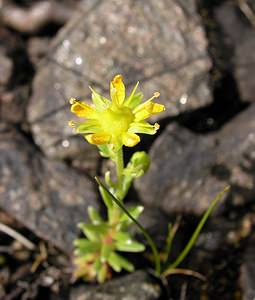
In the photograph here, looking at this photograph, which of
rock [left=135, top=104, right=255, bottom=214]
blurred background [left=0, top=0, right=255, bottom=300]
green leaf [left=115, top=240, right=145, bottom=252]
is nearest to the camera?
green leaf [left=115, top=240, right=145, bottom=252]

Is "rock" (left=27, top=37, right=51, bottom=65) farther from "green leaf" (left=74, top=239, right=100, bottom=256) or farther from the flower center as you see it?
the flower center

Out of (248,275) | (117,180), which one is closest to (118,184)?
(117,180)

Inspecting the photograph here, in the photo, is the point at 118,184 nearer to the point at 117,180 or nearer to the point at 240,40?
the point at 117,180

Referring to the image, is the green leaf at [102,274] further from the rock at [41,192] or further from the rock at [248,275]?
the rock at [248,275]

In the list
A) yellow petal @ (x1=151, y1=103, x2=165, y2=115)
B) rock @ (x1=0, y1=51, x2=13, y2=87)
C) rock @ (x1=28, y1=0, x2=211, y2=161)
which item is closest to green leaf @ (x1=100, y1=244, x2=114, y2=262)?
rock @ (x1=28, y1=0, x2=211, y2=161)

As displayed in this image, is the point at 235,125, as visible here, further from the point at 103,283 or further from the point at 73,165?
the point at 103,283

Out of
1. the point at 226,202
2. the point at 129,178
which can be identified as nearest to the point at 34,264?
the point at 129,178
